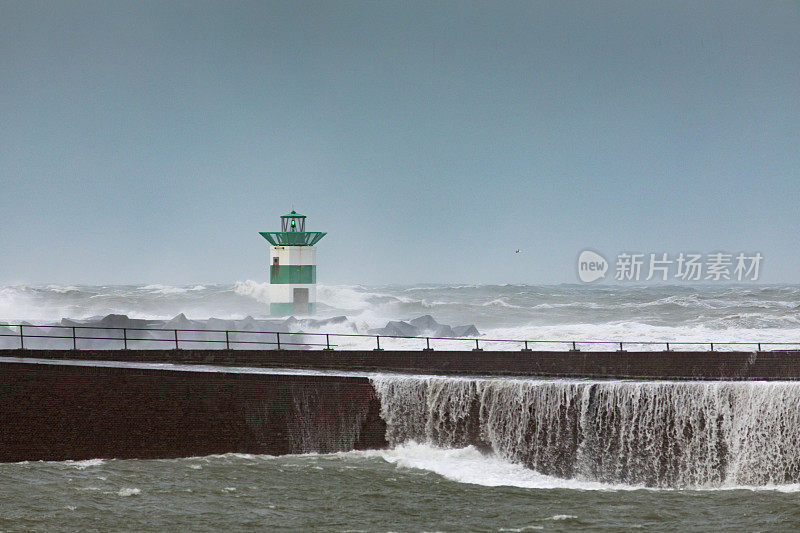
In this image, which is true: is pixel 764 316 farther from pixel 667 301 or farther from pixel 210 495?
pixel 210 495

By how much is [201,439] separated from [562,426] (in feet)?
19.9

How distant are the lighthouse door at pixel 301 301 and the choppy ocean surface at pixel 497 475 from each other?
15.5 meters

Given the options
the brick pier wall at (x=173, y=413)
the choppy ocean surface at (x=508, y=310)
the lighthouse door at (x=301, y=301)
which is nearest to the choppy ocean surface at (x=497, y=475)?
the brick pier wall at (x=173, y=413)

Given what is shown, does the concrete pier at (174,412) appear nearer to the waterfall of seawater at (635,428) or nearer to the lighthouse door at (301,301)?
the waterfall of seawater at (635,428)

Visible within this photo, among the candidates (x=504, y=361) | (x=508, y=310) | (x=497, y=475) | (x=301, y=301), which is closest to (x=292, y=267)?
(x=301, y=301)

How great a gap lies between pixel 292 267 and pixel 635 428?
18443 mm

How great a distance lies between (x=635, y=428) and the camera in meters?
16.4

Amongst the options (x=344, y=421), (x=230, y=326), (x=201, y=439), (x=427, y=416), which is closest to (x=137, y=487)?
(x=201, y=439)

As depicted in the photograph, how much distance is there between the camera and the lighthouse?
108 ft

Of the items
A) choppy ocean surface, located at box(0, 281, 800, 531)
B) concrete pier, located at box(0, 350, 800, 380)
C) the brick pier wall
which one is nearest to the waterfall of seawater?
choppy ocean surface, located at box(0, 281, 800, 531)

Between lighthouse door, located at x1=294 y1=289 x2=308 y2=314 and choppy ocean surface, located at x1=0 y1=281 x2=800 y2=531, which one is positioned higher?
lighthouse door, located at x1=294 y1=289 x2=308 y2=314

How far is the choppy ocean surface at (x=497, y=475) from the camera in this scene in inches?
525

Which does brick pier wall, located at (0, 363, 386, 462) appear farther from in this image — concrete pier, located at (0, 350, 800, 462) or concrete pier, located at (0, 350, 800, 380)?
concrete pier, located at (0, 350, 800, 380)

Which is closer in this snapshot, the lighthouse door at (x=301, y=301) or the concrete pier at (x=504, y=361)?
the concrete pier at (x=504, y=361)
